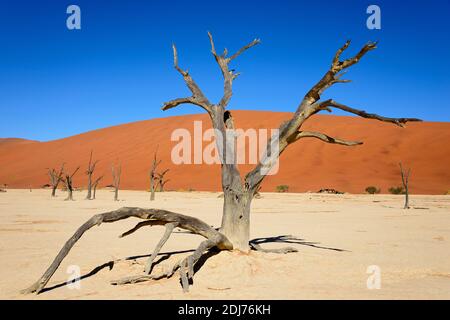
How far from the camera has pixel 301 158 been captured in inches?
2093

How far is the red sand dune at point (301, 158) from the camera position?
141 ft

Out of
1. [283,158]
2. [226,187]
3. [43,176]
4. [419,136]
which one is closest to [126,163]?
[43,176]

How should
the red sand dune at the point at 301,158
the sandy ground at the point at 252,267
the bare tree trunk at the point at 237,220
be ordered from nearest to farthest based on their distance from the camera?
the sandy ground at the point at 252,267
the bare tree trunk at the point at 237,220
the red sand dune at the point at 301,158

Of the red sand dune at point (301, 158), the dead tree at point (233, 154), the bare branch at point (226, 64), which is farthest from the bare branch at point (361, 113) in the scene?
the red sand dune at point (301, 158)

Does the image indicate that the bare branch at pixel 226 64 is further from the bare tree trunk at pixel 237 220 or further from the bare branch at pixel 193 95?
the bare tree trunk at pixel 237 220

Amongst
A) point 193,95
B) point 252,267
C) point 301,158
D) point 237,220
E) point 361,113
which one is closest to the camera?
point 252,267

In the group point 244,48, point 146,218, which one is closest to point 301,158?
point 244,48

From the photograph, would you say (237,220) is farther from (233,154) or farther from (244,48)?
(244,48)

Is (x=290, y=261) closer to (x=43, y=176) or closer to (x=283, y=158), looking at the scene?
(x=283, y=158)

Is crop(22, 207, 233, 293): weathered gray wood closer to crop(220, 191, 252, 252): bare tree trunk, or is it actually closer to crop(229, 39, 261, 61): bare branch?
crop(220, 191, 252, 252): bare tree trunk

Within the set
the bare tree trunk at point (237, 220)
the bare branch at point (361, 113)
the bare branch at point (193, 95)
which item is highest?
the bare branch at point (193, 95)

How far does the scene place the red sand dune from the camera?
4306 centimetres
